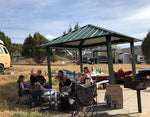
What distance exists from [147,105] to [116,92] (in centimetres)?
112

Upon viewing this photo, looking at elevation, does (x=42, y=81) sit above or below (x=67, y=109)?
above

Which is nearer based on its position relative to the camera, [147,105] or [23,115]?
[23,115]

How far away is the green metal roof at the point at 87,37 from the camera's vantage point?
557cm

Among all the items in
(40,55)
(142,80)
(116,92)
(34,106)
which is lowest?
(34,106)

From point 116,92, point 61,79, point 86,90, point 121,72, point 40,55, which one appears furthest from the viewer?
point 40,55

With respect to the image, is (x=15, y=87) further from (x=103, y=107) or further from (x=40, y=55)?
(x=40, y=55)

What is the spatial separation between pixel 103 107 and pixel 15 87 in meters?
5.57

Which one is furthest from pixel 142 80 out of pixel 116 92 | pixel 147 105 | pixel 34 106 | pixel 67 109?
pixel 34 106

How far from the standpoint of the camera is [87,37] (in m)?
5.68

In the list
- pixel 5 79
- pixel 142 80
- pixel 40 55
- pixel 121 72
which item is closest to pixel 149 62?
pixel 40 55

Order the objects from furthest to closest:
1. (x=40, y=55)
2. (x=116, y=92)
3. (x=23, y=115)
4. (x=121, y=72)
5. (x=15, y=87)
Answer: (x=40, y=55) → (x=121, y=72) → (x=15, y=87) → (x=116, y=92) → (x=23, y=115)

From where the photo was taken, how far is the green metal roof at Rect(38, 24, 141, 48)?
5570 mm

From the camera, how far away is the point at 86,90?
14.5 feet

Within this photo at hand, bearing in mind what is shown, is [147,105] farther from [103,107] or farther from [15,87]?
[15,87]
